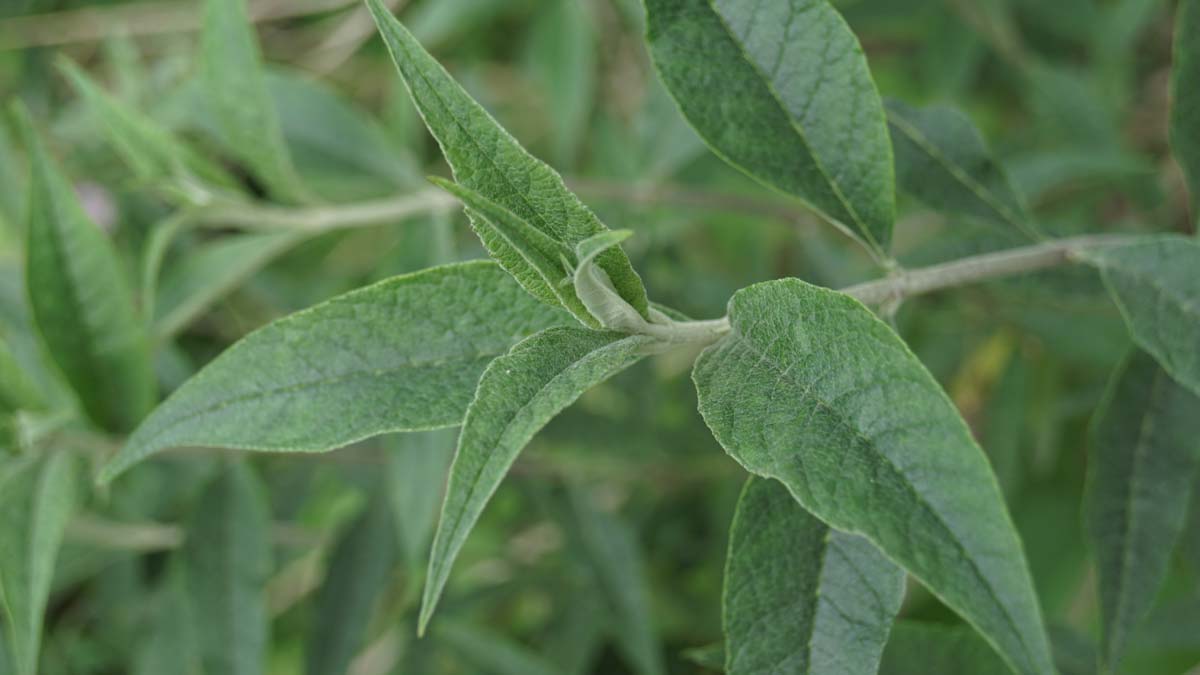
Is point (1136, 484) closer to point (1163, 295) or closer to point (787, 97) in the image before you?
point (1163, 295)

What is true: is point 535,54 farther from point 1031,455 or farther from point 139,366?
point 1031,455

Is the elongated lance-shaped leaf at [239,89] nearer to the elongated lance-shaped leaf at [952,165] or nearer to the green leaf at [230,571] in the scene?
the green leaf at [230,571]

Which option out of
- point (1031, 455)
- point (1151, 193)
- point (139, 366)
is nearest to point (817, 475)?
point (139, 366)

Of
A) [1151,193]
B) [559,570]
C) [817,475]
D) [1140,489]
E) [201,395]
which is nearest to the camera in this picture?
[817,475]

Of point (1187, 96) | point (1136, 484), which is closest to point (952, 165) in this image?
point (1187, 96)

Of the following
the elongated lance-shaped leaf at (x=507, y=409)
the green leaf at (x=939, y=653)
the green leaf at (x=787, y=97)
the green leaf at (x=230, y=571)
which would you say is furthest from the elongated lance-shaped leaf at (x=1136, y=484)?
the green leaf at (x=230, y=571)

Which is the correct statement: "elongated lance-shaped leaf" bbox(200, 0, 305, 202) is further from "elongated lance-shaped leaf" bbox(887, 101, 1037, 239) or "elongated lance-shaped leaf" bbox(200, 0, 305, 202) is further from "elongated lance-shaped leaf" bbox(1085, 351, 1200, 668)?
"elongated lance-shaped leaf" bbox(1085, 351, 1200, 668)
